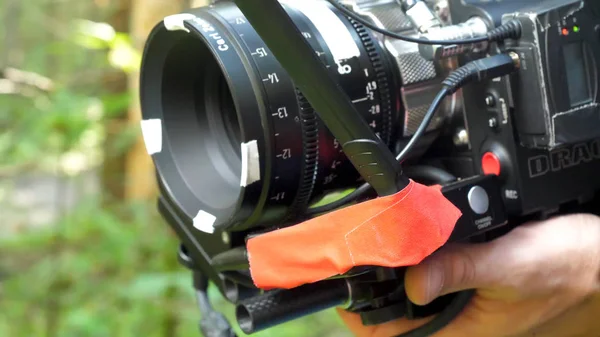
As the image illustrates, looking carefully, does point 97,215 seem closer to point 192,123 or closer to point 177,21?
point 192,123

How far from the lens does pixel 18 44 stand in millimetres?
2033

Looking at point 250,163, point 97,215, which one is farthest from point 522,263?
point 97,215

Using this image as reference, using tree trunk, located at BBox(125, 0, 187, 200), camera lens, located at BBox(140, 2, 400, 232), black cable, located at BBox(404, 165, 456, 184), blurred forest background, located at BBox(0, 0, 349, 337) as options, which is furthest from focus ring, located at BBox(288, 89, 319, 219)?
tree trunk, located at BBox(125, 0, 187, 200)

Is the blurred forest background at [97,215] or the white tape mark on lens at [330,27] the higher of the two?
the white tape mark on lens at [330,27]

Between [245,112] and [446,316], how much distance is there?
0.28 metres

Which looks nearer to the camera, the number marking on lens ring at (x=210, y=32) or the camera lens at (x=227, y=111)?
the number marking on lens ring at (x=210, y=32)

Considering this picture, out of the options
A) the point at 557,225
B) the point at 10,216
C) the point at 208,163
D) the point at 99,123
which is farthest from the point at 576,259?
the point at 10,216

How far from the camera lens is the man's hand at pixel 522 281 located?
1.94 ft

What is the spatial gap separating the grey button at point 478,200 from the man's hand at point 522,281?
0.17 feet

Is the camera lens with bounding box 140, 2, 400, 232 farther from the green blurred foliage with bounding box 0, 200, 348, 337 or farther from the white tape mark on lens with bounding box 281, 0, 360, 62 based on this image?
the green blurred foliage with bounding box 0, 200, 348, 337

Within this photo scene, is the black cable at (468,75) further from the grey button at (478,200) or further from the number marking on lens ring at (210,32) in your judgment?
the number marking on lens ring at (210,32)

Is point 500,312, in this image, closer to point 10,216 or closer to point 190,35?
point 190,35

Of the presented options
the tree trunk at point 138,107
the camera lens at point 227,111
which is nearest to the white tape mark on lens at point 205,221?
the camera lens at point 227,111

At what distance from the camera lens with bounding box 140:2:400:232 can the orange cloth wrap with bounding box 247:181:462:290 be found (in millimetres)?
82
